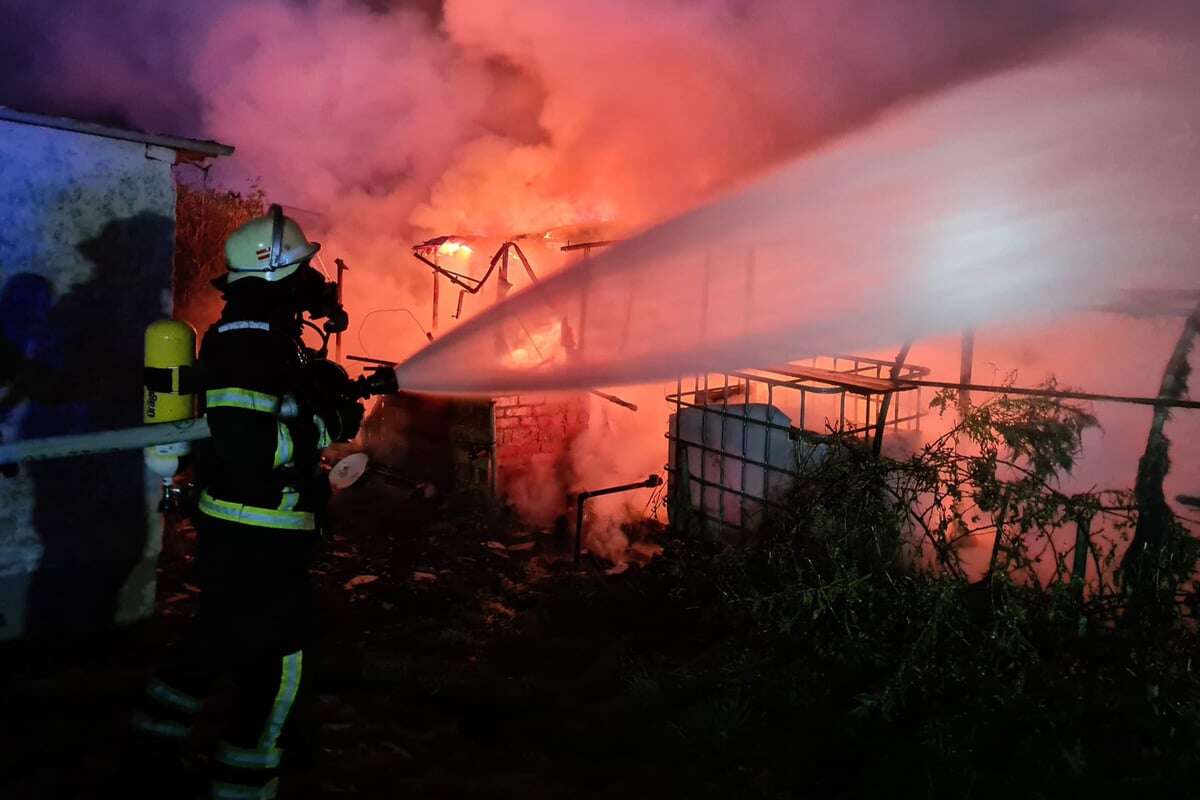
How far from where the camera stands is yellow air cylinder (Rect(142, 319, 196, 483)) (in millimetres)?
3389

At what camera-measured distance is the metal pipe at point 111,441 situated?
333 cm

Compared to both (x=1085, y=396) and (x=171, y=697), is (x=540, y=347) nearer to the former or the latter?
(x=1085, y=396)

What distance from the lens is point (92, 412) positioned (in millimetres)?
4629

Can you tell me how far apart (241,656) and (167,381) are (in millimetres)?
1277

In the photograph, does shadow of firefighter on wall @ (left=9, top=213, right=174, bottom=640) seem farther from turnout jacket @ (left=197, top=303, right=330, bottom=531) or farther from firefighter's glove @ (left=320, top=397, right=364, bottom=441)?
firefighter's glove @ (left=320, top=397, right=364, bottom=441)

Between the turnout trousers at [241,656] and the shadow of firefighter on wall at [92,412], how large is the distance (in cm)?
209

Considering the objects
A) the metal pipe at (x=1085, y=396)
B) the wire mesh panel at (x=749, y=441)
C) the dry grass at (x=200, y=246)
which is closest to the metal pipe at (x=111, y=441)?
the wire mesh panel at (x=749, y=441)

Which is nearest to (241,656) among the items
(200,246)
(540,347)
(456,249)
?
(540,347)

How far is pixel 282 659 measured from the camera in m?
3.10

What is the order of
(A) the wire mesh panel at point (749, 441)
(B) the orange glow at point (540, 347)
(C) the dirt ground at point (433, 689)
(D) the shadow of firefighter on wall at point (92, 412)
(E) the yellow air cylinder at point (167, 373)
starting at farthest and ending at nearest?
(B) the orange glow at point (540, 347)
(A) the wire mesh panel at point (749, 441)
(D) the shadow of firefighter on wall at point (92, 412)
(C) the dirt ground at point (433, 689)
(E) the yellow air cylinder at point (167, 373)

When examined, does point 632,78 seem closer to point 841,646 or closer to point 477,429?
point 477,429

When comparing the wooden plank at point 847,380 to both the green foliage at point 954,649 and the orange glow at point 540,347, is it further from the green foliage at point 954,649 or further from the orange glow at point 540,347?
the orange glow at point 540,347

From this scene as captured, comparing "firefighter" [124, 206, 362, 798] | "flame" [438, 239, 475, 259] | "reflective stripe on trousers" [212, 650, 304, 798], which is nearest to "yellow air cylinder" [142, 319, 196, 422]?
"firefighter" [124, 206, 362, 798]

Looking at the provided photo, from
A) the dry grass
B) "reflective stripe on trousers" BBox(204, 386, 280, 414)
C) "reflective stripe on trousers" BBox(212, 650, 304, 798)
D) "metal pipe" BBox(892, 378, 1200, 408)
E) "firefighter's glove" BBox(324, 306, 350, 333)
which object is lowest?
"reflective stripe on trousers" BBox(212, 650, 304, 798)
